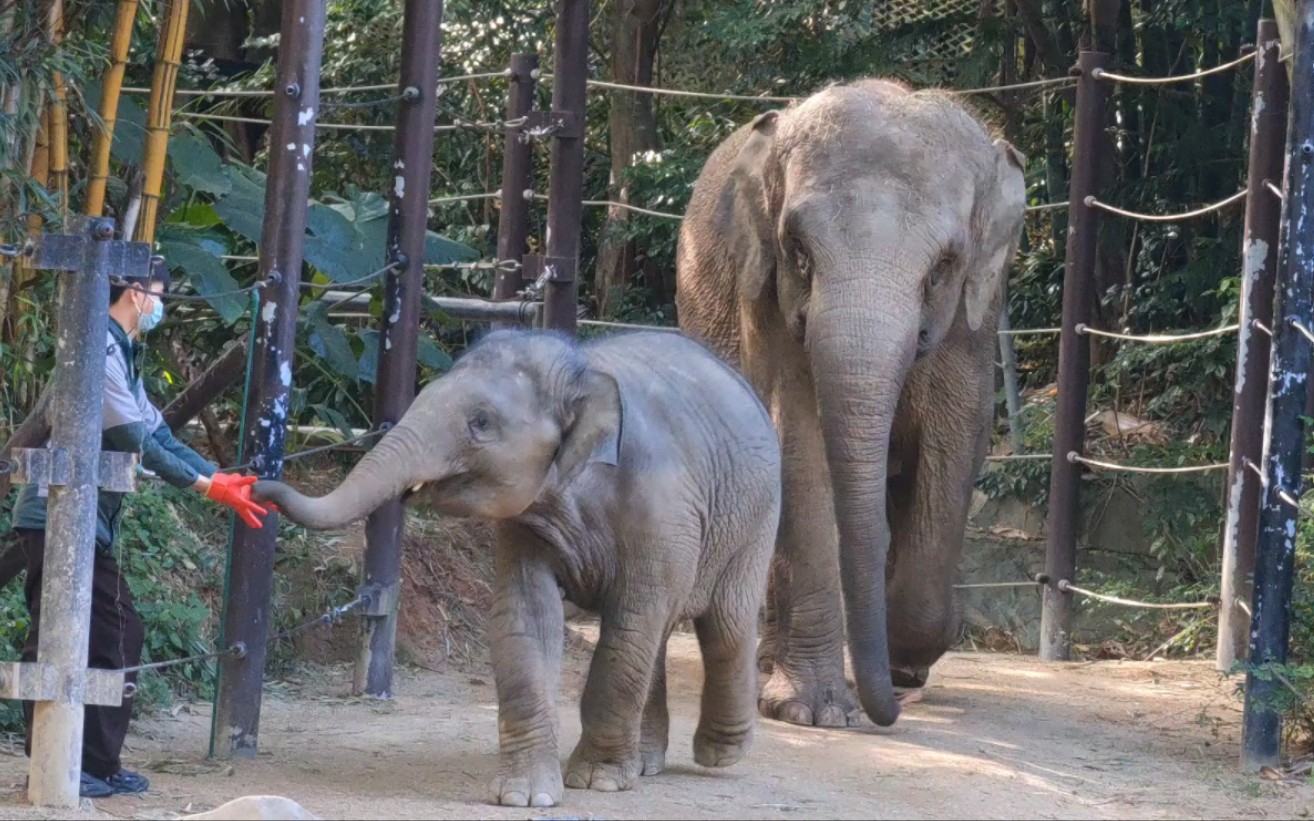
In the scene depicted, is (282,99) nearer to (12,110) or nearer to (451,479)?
(12,110)

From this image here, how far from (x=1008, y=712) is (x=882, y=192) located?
215cm

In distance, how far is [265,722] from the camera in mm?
6641

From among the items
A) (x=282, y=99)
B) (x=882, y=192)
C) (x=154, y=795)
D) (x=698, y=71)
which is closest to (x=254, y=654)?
(x=154, y=795)

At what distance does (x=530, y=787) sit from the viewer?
5.05 metres

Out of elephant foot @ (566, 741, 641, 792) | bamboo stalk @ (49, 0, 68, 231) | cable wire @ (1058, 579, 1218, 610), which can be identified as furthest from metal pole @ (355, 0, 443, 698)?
cable wire @ (1058, 579, 1218, 610)

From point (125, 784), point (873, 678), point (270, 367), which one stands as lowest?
point (125, 784)

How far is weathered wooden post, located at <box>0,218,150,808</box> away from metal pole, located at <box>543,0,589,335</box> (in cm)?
372

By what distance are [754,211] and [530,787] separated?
9.32ft

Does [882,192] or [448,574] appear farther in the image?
[448,574]

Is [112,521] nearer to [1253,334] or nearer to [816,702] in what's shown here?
[816,702]

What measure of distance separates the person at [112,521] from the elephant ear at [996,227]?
3.05 meters

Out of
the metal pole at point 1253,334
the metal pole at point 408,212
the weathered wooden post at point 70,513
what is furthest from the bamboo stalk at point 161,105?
the metal pole at point 1253,334

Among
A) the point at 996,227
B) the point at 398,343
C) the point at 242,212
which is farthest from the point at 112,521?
Answer: the point at 996,227

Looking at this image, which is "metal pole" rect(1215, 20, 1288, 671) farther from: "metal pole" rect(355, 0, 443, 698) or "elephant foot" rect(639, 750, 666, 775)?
"metal pole" rect(355, 0, 443, 698)
